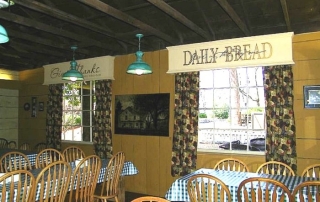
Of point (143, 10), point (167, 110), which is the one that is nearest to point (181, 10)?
point (143, 10)

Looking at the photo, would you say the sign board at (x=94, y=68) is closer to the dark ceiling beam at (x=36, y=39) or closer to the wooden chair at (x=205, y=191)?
the dark ceiling beam at (x=36, y=39)

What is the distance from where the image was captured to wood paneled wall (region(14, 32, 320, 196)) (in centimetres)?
397

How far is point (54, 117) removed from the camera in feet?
21.1

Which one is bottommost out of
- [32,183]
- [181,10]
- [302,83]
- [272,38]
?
[32,183]

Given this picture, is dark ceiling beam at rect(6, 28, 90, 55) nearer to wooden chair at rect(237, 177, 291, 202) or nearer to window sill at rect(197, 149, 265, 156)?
window sill at rect(197, 149, 265, 156)

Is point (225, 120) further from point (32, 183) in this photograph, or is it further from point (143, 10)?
point (32, 183)

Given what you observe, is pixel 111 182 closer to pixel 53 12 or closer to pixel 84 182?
pixel 84 182

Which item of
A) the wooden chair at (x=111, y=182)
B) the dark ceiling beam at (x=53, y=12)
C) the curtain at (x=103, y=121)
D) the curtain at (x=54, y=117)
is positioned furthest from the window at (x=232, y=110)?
the curtain at (x=54, y=117)

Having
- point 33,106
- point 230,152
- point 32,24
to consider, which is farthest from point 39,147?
point 230,152

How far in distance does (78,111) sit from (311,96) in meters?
4.71

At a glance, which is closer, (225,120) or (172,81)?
(225,120)

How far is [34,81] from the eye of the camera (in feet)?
23.7

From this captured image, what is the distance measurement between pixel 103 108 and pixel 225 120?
247 centimetres

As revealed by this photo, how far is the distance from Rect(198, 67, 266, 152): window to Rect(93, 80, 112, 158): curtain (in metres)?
1.88
